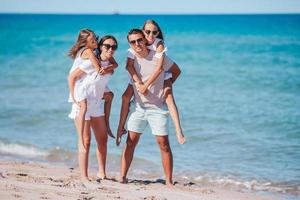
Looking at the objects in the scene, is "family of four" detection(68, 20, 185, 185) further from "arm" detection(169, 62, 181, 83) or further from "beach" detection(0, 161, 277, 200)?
"beach" detection(0, 161, 277, 200)

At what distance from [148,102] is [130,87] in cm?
28

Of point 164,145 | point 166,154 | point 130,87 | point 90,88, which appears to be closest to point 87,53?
point 90,88

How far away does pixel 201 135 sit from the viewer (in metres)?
10.8

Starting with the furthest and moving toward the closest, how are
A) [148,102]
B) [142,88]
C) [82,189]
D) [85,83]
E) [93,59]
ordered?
1. [148,102]
2. [142,88]
3. [85,83]
4. [93,59]
5. [82,189]

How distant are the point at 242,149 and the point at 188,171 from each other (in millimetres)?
1569

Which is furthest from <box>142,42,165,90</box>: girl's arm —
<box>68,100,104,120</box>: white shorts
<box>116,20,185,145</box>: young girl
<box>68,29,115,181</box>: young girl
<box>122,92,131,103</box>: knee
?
<box>68,100,104,120</box>: white shorts

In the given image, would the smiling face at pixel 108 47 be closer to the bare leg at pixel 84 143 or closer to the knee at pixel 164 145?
the bare leg at pixel 84 143

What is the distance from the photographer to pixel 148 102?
673 cm

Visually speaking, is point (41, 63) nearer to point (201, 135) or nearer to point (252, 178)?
point (201, 135)

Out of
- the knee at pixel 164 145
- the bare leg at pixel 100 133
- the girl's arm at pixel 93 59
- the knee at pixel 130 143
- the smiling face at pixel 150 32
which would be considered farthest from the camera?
the knee at pixel 130 143

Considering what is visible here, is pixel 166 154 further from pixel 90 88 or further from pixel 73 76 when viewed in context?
pixel 73 76

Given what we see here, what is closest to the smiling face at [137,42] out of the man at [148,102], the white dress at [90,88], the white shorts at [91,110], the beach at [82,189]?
the man at [148,102]

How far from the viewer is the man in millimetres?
6532

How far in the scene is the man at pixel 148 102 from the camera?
6.53 m
